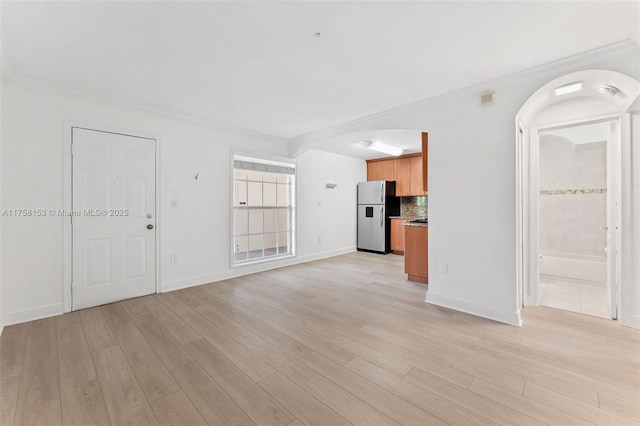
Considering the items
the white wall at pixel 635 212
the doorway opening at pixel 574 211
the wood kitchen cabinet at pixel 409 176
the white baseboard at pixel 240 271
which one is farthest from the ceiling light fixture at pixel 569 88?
the white baseboard at pixel 240 271

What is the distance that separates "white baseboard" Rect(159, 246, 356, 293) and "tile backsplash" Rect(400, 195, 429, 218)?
225 centimetres

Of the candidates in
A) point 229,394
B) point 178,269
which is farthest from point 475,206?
point 178,269

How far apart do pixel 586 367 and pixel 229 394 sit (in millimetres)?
2576

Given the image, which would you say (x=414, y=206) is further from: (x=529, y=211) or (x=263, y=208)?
(x=263, y=208)

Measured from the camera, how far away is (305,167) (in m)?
5.69

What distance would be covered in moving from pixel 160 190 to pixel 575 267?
6614mm

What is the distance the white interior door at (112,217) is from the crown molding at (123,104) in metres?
0.38

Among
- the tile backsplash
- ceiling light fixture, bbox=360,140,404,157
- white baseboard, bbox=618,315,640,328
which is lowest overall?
white baseboard, bbox=618,315,640,328

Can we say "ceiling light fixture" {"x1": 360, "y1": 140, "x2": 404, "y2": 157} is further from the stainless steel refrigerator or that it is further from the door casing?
the door casing

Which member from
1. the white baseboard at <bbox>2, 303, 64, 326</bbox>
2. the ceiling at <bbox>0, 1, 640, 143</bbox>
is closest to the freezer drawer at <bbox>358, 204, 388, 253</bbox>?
the ceiling at <bbox>0, 1, 640, 143</bbox>

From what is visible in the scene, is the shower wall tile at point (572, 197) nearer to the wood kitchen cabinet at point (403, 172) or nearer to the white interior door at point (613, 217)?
the white interior door at point (613, 217)

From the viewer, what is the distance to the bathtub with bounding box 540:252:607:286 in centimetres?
418

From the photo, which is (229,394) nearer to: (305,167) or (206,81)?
(206,81)

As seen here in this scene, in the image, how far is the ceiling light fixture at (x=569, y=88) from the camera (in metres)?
2.56
